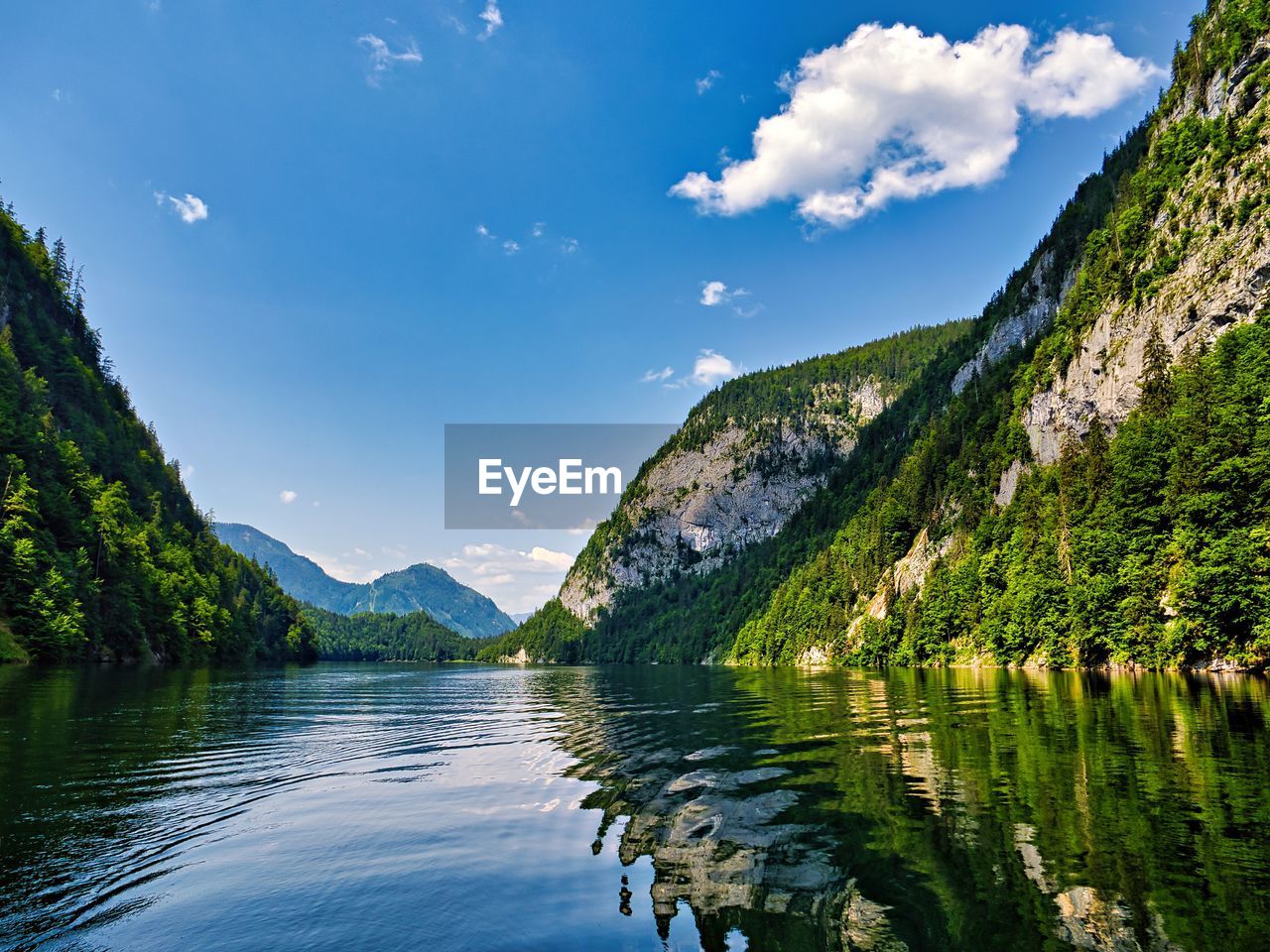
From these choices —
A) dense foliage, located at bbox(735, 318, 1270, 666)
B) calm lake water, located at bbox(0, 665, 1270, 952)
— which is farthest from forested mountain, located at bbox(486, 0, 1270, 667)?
calm lake water, located at bbox(0, 665, 1270, 952)

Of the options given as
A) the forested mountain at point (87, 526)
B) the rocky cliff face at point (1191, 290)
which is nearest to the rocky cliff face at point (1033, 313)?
the rocky cliff face at point (1191, 290)

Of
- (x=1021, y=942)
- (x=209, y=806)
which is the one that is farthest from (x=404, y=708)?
(x=1021, y=942)

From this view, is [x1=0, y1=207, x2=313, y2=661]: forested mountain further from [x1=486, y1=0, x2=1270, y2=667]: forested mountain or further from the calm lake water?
[x1=486, y1=0, x2=1270, y2=667]: forested mountain

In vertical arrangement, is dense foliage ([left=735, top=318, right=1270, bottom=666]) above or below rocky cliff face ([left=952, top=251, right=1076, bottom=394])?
below

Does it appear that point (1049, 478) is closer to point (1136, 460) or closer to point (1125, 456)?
point (1125, 456)

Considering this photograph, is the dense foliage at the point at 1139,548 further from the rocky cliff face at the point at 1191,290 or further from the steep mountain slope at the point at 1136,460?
the rocky cliff face at the point at 1191,290
